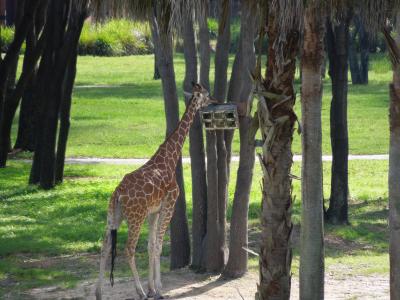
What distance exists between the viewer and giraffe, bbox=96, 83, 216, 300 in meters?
10.7

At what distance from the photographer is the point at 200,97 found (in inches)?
455

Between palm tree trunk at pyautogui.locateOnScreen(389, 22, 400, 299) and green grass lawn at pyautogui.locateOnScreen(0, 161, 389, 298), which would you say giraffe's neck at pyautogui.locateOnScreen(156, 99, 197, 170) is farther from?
palm tree trunk at pyautogui.locateOnScreen(389, 22, 400, 299)

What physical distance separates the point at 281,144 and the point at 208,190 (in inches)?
131

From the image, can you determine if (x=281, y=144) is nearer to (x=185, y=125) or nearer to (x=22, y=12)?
(x=185, y=125)

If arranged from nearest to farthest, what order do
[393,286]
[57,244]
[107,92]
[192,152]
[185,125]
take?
[393,286] < [185,125] < [192,152] < [57,244] < [107,92]

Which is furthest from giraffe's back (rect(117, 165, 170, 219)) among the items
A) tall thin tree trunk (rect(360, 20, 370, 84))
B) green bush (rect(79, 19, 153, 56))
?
green bush (rect(79, 19, 153, 56))

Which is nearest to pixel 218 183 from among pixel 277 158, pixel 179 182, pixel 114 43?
pixel 179 182

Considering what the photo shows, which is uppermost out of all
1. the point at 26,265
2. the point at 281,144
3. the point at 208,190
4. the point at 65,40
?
the point at 65,40

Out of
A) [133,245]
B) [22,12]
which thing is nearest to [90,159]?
[22,12]

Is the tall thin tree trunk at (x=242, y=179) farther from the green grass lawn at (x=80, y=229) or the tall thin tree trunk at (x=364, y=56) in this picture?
the tall thin tree trunk at (x=364, y=56)

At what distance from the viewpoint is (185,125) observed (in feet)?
38.1

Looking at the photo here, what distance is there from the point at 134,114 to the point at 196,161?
18721mm

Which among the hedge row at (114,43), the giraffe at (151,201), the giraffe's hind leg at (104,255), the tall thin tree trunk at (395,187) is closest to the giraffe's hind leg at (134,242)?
the giraffe at (151,201)

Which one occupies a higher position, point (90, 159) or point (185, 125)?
point (185, 125)
